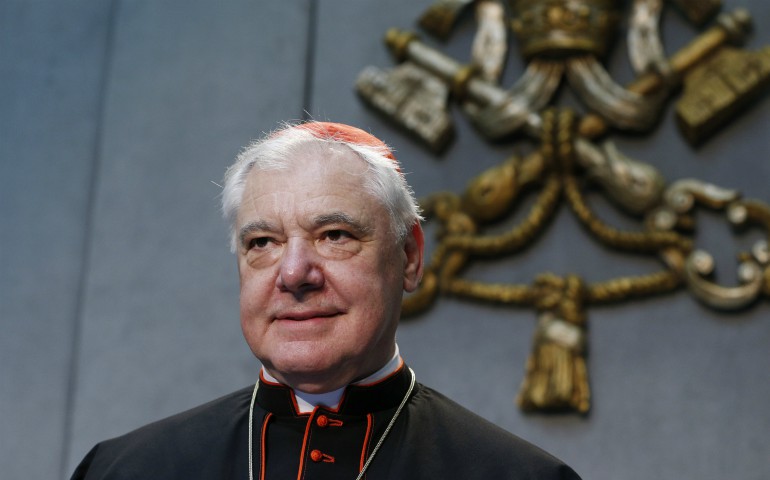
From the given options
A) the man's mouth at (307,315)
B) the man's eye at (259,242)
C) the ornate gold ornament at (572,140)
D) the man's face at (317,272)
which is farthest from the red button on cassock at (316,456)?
the ornate gold ornament at (572,140)

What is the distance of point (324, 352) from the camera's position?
1.63 meters

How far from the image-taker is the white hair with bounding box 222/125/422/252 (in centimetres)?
174

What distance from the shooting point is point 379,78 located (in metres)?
3.09

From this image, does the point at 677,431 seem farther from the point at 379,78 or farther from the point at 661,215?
the point at 379,78

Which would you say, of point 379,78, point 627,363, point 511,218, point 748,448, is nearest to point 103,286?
point 379,78

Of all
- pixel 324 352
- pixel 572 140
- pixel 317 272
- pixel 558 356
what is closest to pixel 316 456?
pixel 324 352

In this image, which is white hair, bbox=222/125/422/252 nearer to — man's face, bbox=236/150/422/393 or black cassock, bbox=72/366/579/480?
man's face, bbox=236/150/422/393

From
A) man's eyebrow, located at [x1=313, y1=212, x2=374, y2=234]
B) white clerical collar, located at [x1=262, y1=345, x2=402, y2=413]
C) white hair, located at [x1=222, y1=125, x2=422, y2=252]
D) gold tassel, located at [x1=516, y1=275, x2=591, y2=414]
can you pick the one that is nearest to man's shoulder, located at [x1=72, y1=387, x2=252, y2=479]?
white clerical collar, located at [x1=262, y1=345, x2=402, y2=413]

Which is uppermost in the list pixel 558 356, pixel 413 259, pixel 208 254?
pixel 413 259

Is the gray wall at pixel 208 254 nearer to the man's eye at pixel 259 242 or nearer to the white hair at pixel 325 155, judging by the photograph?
the white hair at pixel 325 155

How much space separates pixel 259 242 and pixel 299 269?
0.45 feet

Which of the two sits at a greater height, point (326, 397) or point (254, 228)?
point (254, 228)

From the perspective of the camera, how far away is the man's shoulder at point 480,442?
1.76 metres

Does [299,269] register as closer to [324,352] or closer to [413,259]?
[324,352]
